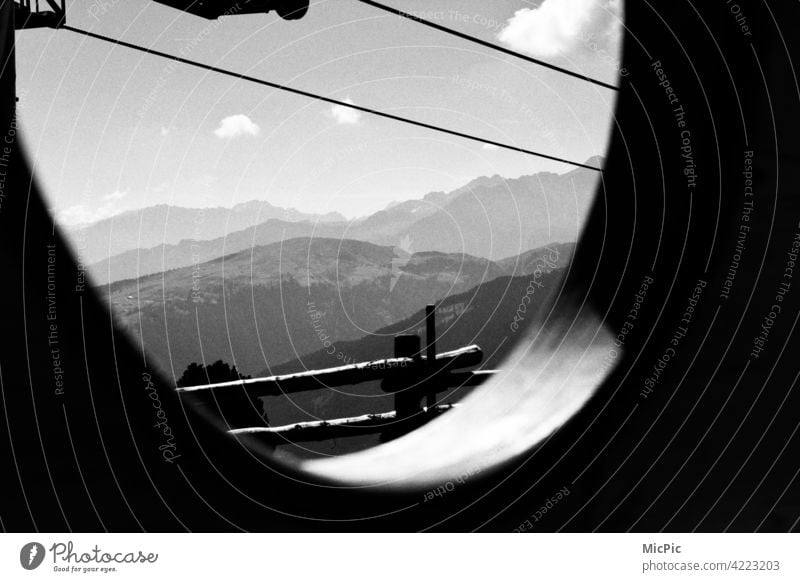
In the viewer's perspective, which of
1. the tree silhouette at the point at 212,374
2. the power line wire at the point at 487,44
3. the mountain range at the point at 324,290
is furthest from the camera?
the mountain range at the point at 324,290

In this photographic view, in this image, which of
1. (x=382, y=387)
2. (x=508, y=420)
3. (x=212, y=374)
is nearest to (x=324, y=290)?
(x=212, y=374)

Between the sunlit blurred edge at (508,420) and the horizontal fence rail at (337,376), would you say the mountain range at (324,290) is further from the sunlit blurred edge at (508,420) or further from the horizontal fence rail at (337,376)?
the sunlit blurred edge at (508,420)

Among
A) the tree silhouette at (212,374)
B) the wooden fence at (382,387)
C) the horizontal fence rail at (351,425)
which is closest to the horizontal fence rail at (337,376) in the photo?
the wooden fence at (382,387)

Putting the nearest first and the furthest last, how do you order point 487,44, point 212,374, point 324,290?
point 487,44
point 212,374
point 324,290

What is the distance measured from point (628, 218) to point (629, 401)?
0.74 m

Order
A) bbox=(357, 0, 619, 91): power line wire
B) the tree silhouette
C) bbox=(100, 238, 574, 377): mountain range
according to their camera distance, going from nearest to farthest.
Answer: bbox=(357, 0, 619, 91): power line wire, the tree silhouette, bbox=(100, 238, 574, 377): mountain range

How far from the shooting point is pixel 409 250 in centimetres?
6475

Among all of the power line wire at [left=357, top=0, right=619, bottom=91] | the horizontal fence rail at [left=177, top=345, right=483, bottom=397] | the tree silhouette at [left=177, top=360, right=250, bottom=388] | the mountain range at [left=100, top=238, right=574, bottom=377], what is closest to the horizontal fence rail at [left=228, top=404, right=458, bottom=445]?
the horizontal fence rail at [left=177, top=345, right=483, bottom=397]

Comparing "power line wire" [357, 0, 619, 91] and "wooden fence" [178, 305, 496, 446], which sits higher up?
"power line wire" [357, 0, 619, 91]

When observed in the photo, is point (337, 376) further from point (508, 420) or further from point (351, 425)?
point (508, 420)

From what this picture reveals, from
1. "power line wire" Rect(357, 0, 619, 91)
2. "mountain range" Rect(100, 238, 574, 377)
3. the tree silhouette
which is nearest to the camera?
"power line wire" Rect(357, 0, 619, 91)

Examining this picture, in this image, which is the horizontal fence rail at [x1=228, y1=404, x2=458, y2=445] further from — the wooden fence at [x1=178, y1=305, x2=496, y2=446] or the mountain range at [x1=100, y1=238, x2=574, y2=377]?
the mountain range at [x1=100, y1=238, x2=574, y2=377]

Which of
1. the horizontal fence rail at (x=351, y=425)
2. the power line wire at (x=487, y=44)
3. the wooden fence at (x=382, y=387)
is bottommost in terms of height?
the horizontal fence rail at (x=351, y=425)

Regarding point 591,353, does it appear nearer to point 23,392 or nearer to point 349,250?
point 23,392
